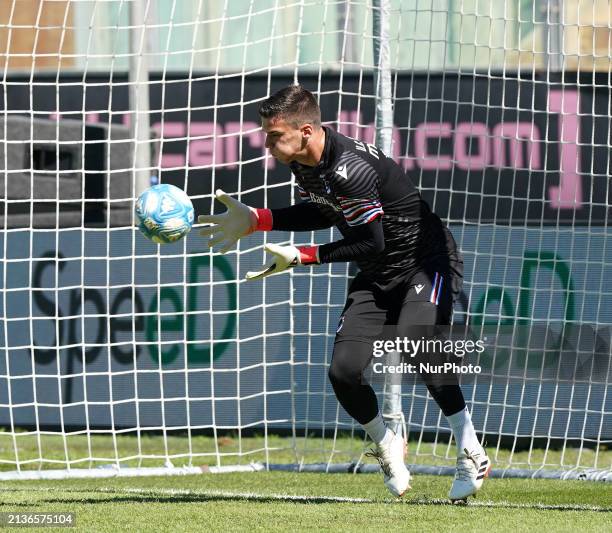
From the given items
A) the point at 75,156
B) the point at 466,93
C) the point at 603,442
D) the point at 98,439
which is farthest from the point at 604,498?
the point at 75,156

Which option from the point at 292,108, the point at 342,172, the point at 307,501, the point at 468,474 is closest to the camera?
the point at 342,172

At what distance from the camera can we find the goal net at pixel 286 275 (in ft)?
27.1

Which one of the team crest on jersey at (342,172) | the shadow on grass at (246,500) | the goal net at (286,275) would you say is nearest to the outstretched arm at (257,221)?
the team crest on jersey at (342,172)

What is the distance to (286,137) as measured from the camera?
18.1ft

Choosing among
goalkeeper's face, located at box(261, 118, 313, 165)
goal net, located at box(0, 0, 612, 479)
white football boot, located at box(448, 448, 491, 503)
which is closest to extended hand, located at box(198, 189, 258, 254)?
goalkeeper's face, located at box(261, 118, 313, 165)

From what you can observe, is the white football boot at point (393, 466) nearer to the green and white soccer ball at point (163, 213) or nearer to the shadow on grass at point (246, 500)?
the shadow on grass at point (246, 500)

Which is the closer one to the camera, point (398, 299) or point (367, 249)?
point (367, 249)

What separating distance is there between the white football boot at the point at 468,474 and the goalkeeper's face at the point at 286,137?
168cm


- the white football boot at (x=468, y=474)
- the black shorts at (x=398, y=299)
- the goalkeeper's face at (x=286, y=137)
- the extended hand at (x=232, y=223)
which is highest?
the goalkeeper's face at (x=286, y=137)

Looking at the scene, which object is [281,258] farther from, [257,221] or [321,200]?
[257,221]

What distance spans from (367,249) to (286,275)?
362cm

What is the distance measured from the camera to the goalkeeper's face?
5520 mm

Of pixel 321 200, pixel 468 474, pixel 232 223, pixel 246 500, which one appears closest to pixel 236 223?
pixel 232 223

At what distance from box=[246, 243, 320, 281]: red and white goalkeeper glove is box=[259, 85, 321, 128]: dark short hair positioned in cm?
59
